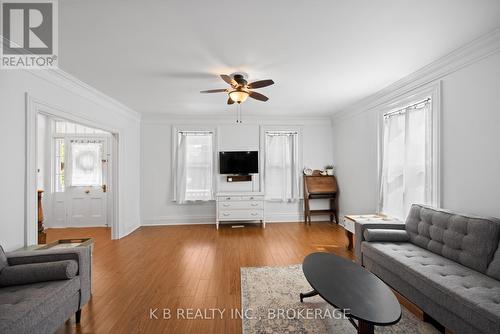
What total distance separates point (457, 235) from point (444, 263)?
312 millimetres

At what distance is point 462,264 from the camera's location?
2.00 m

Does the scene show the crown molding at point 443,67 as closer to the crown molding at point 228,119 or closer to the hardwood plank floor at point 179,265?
the crown molding at point 228,119

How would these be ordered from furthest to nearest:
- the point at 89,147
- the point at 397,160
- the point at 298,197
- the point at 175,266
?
the point at 298,197, the point at 89,147, the point at 397,160, the point at 175,266

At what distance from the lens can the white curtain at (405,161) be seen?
2.90m

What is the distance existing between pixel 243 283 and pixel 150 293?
3.40 feet

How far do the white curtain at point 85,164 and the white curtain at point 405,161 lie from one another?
19.6 feet

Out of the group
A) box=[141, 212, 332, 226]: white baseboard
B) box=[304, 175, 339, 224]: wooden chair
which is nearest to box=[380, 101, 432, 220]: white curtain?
box=[304, 175, 339, 224]: wooden chair

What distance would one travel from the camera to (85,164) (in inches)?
197

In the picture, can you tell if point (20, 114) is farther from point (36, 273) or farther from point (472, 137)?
point (472, 137)

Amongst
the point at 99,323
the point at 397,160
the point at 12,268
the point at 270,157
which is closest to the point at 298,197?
the point at 270,157

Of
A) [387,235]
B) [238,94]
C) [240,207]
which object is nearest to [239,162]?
[240,207]

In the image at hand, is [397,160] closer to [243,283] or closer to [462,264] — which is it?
[462,264]

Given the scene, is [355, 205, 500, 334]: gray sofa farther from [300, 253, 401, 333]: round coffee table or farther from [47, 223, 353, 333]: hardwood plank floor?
[47, 223, 353, 333]: hardwood plank floor

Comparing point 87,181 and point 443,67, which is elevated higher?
point 443,67
